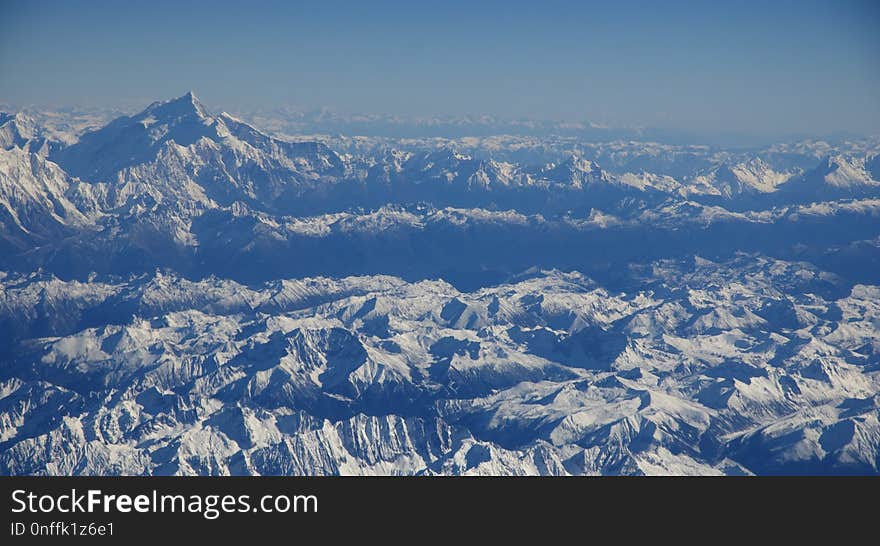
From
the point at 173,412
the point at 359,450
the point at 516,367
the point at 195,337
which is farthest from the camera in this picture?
the point at 195,337

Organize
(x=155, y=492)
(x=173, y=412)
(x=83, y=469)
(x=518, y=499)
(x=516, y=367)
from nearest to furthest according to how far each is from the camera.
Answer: (x=155, y=492)
(x=518, y=499)
(x=83, y=469)
(x=173, y=412)
(x=516, y=367)

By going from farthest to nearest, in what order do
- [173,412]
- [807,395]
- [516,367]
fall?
[516,367]
[807,395]
[173,412]

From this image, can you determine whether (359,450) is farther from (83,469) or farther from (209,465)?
(83,469)

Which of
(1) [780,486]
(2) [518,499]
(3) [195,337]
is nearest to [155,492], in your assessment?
(2) [518,499]

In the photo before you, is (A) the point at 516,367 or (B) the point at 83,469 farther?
(A) the point at 516,367

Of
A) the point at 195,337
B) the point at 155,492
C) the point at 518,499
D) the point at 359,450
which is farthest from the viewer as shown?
the point at 195,337

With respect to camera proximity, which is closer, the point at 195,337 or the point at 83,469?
the point at 83,469

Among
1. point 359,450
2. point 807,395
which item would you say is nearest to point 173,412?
point 359,450

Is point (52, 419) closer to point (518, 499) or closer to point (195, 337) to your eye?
point (195, 337)

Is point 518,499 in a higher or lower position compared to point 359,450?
higher
